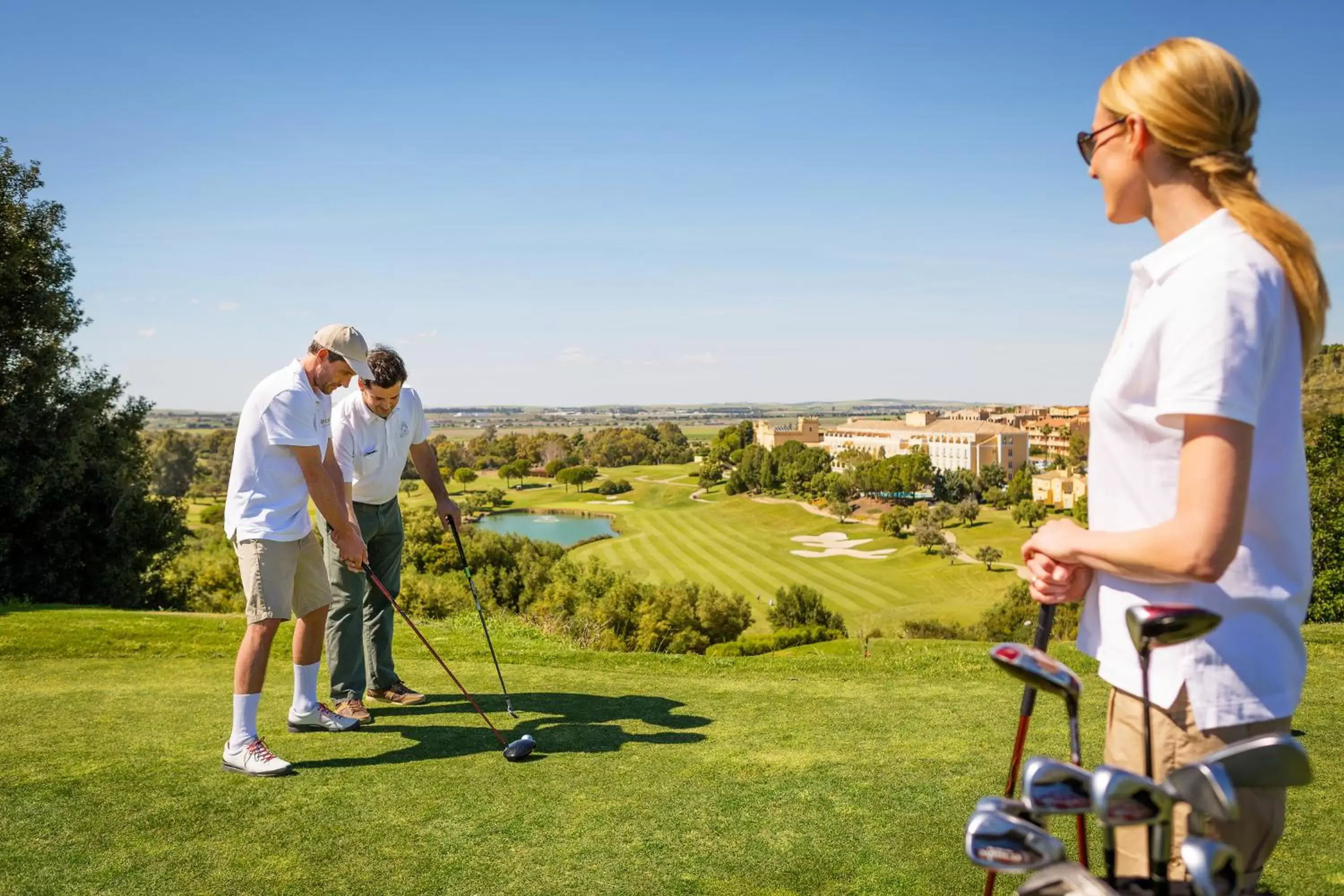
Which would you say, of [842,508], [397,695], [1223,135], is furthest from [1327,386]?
[842,508]

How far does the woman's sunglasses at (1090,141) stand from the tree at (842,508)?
117m

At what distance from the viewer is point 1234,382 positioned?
1608 mm

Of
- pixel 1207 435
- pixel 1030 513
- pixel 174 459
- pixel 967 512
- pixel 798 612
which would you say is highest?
pixel 1207 435

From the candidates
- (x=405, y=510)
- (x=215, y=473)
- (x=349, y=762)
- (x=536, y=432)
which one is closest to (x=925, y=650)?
(x=349, y=762)

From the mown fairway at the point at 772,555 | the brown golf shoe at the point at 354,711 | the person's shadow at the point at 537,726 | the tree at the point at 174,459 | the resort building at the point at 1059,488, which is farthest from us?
the resort building at the point at 1059,488

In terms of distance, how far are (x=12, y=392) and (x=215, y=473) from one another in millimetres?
64629

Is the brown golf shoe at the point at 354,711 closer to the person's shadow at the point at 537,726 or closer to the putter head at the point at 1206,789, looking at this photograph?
the person's shadow at the point at 537,726

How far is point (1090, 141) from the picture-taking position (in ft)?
6.36

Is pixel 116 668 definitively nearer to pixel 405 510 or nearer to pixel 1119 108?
pixel 1119 108

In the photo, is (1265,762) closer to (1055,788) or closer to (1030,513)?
(1055,788)

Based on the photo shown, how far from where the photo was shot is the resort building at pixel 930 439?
14225 centimetres

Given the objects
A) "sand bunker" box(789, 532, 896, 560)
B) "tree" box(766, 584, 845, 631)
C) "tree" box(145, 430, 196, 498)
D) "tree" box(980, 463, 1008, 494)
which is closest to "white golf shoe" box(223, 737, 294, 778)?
"tree" box(766, 584, 845, 631)

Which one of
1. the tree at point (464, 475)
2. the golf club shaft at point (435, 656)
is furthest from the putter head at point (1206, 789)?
the tree at point (464, 475)

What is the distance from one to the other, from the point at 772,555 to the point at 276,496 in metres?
92.1
